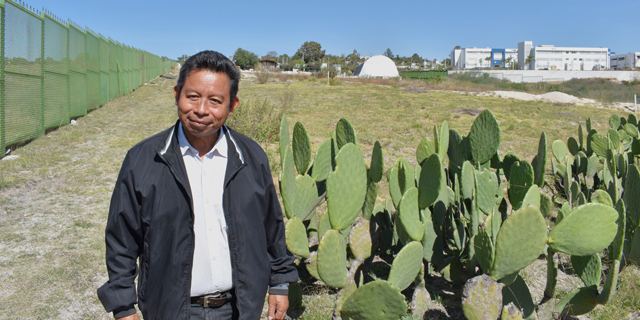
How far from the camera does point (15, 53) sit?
6672mm

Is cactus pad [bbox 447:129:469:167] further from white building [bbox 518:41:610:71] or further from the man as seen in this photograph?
white building [bbox 518:41:610:71]

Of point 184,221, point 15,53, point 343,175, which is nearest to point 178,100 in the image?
point 184,221

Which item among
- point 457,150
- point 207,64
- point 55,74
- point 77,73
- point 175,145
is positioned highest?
point 77,73

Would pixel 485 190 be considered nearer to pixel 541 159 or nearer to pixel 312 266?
pixel 541 159

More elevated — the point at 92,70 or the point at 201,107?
the point at 92,70

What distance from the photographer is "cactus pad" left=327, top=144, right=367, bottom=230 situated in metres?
2.61

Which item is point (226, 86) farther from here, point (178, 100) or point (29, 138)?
point (29, 138)

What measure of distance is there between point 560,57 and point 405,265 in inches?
4369

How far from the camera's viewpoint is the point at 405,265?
240cm

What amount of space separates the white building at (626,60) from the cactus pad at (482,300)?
9954cm

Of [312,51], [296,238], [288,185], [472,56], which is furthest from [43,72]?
[472,56]

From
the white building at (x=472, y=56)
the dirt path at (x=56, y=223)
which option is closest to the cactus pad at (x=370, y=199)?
the dirt path at (x=56, y=223)

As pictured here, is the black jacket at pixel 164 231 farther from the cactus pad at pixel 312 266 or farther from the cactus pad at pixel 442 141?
the cactus pad at pixel 442 141

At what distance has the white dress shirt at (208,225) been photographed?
1.47 meters
